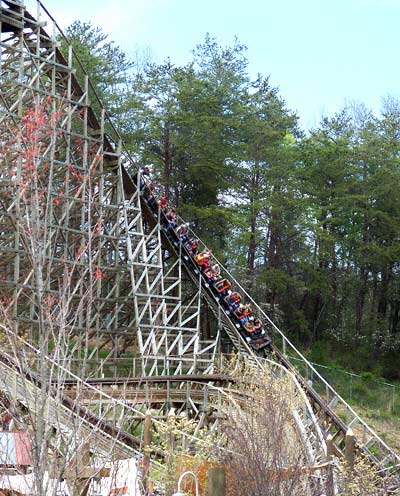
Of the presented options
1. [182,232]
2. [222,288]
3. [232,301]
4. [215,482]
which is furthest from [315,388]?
[215,482]

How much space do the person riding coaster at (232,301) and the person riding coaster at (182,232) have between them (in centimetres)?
259

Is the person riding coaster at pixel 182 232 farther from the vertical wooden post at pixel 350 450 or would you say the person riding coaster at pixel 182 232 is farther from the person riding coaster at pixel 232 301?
the vertical wooden post at pixel 350 450

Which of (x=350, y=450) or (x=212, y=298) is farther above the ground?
(x=212, y=298)

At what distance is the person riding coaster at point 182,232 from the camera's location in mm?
30953

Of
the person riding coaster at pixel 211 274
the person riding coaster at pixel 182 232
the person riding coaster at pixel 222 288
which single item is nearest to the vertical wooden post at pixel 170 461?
the person riding coaster at pixel 222 288

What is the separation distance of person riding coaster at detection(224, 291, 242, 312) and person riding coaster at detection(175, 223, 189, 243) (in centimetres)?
259

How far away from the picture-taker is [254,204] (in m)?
37.7

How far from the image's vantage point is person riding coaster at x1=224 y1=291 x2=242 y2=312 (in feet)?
96.5

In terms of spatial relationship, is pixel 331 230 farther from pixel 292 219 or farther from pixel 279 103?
pixel 279 103

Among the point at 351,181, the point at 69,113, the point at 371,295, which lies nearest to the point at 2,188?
the point at 69,113

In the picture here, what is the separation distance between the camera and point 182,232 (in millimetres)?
31312

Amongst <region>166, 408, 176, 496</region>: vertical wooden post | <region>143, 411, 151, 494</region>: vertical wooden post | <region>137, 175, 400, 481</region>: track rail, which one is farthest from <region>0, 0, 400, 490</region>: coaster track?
<region>143, 411, 151, 494</region>: vertical wooden post

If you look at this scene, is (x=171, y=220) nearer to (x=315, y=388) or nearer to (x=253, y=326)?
(x=253, y=326)

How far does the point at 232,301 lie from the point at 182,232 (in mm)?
3215
